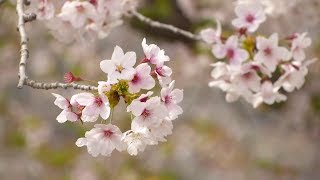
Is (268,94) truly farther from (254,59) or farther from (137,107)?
(137,107)

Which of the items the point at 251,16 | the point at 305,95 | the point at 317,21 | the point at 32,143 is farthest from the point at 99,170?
the point at 251,16

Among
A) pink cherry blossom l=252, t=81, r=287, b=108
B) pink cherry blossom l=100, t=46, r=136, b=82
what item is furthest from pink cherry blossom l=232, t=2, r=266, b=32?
pink cherry blossom l=100, t=46, r=136, b=82

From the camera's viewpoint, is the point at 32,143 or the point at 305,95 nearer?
the point at 305,95

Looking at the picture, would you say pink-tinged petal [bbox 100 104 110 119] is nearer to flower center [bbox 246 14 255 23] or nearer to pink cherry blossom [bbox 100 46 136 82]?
pink cherry blossom [bbox 100 46 136 82]

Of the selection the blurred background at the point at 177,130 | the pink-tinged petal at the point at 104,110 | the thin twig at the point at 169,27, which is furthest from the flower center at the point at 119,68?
the blurred background at the point at 177,130

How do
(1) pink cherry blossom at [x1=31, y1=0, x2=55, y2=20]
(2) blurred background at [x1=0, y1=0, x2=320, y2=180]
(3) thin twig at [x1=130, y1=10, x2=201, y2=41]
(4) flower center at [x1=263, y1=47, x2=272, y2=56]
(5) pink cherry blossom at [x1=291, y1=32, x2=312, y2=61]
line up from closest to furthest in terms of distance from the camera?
(4) flower center at [x1=263, y1=47, x2=272, y2=56] < (5) pink cherry blossom at [x1=291, y1=32, x2=312, y2=61] < (1) pink cherry blossom at [x1=31, y1=0, x2=55, y2=20] < (3) thin twig at [x1=130, y1=10, x2=201, y2=41] < (2) blurred background at [x1=0, y1=0, x2=320, y2=180]

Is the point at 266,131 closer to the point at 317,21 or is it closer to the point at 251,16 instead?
the point at 317,21

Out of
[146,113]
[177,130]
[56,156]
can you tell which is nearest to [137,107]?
[146,113]
